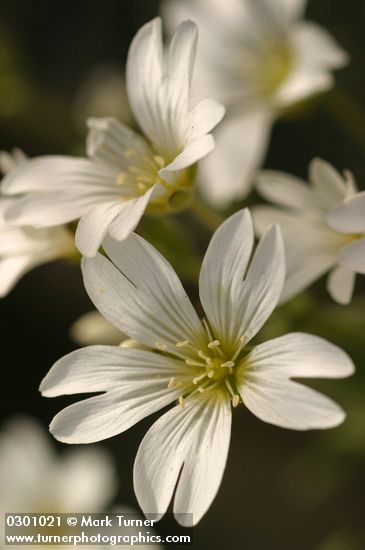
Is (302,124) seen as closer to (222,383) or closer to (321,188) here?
(321,188)

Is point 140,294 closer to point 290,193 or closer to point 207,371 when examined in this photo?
point 207,371

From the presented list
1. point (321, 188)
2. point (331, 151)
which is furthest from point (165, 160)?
point (331, 151)

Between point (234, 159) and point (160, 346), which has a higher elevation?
point (234, 159)

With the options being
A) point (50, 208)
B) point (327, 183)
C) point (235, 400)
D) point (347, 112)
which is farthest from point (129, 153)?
point (347, 112)

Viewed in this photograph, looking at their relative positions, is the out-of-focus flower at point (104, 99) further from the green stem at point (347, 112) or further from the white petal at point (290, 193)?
the white petal at point (290, 193)

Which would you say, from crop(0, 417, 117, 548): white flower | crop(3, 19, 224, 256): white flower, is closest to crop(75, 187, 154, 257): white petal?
crop(3, 19, 224, 256): white flower

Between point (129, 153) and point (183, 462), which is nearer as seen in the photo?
point (183, 462)
